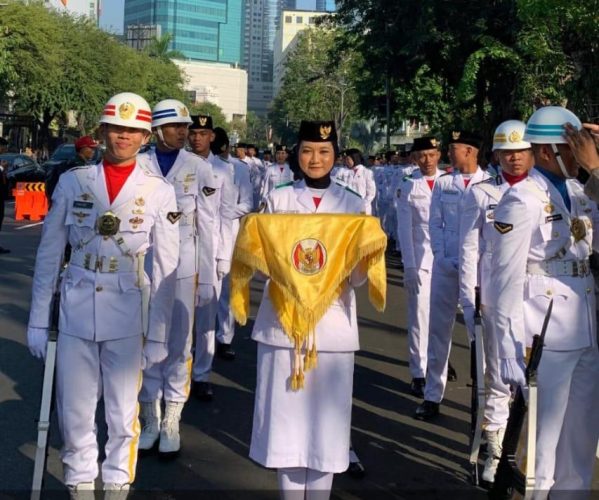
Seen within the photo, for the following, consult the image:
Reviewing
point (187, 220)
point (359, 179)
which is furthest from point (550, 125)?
point (359, 179)

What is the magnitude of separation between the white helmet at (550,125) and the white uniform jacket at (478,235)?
5.34ft

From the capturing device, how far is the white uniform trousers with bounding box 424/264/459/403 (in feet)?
24.0

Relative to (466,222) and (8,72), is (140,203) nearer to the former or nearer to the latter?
(466,222)

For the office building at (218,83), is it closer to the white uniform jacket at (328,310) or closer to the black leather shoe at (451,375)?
the black leather shoe at (451,375)

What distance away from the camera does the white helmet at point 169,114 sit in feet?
21.2

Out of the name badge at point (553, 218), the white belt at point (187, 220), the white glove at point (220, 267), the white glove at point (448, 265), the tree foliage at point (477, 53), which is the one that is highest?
the tree foliage at point (477, 53)

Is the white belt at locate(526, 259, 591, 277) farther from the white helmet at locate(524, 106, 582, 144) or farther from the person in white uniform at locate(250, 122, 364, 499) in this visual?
the person in white uniform at locate(250, 122, 364, 499)

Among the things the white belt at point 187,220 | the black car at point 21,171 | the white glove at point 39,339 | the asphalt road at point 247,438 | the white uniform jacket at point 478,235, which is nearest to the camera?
the white glove at point 39,339

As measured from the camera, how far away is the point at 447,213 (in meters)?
7.47

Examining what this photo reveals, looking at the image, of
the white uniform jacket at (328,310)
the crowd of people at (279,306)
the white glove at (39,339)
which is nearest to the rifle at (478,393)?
the crowd of people at (279,306)

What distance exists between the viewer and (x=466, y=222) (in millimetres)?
6508

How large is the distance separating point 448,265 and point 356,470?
80.2 inches

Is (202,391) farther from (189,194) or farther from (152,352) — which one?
(152,352)

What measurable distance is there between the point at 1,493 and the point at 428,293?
4.25 m
